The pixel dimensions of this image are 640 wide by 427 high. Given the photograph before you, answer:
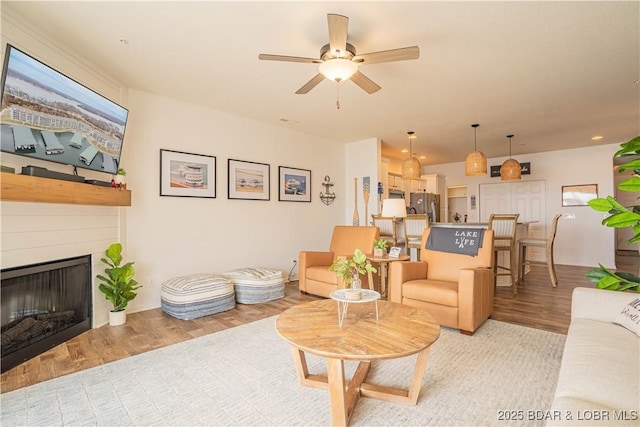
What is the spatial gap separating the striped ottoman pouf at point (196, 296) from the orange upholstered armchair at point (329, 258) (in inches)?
39.4

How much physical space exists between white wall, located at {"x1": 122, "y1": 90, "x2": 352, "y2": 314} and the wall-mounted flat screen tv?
63cm

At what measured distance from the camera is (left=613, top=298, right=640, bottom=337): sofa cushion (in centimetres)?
170

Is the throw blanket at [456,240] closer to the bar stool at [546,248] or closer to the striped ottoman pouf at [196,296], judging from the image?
the bar stool at [546,248]

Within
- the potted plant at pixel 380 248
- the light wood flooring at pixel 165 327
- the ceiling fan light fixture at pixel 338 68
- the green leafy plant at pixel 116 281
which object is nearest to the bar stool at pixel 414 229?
the potted plant at pixel 380 248

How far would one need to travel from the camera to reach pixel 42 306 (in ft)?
8.32

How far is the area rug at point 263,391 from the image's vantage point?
5.37 feet

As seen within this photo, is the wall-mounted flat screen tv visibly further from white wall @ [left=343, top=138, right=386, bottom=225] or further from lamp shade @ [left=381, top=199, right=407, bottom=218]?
white wall @ [left=343, top=138, right=386, bottom=225]

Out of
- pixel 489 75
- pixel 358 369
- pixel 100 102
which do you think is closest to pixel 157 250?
pixel 100 102

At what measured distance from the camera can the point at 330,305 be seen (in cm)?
223

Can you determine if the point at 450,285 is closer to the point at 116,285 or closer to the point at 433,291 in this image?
the point at 433,291

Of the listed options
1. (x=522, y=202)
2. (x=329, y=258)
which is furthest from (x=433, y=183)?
(x=329, y=258)

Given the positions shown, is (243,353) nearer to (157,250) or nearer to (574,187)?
(157,250)

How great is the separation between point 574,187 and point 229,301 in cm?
735

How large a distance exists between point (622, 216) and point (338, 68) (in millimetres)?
2130
